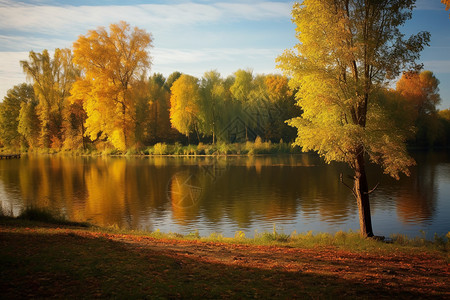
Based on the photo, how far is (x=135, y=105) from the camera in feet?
Result: 188

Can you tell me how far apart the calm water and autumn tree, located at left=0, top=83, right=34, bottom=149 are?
43644 millimetres

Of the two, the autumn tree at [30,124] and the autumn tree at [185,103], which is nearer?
the autumn tree at [185,103]

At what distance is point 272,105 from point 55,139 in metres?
41.5

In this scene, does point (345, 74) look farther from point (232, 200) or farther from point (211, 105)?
point (211, 105)

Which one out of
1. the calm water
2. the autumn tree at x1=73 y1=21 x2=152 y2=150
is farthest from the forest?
the calm water

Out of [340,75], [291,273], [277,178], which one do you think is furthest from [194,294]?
[277,178]

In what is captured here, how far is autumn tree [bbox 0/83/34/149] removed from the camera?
71562 millimetres

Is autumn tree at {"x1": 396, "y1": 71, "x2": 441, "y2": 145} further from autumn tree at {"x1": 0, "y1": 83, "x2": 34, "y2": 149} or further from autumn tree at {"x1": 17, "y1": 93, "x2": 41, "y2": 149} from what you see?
autumn tree at {"x1": 0, "y1": 83, "x2": 34, "y2": 149}

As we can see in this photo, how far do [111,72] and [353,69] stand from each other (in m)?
44.4

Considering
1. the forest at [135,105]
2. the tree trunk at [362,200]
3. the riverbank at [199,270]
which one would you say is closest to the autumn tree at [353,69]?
the tree trunk at [362,200]

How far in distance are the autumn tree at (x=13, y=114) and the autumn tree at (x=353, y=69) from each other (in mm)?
70934

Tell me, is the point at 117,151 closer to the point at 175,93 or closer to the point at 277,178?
the point at 175,93

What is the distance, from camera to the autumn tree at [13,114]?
71562mm

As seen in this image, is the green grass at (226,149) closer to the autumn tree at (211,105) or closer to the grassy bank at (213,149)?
the grassy bank at (213,149)
